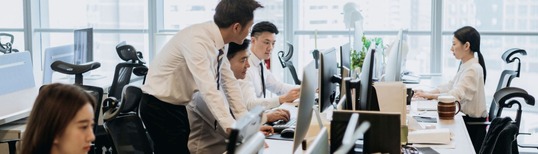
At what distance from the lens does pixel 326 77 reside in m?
3.13

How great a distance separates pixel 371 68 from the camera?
2.89m

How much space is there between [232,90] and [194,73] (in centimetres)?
33

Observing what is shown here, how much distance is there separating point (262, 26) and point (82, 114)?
2675mm

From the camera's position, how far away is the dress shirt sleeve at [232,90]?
3.42m

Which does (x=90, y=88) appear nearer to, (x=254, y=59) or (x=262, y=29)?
(x=254, y=59)

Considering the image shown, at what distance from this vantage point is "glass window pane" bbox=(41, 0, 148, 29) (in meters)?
7.77

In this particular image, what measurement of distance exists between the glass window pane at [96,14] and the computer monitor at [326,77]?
4.68m

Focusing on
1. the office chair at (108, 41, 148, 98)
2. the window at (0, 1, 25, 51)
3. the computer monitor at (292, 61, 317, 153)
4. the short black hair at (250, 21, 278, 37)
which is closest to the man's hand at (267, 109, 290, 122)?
the computer monitor at (292, 61, 317, 153)

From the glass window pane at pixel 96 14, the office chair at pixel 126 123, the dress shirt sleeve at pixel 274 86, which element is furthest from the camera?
the glass window pane at pixel 96 14

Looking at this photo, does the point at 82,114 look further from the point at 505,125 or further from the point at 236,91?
the point at 505,125

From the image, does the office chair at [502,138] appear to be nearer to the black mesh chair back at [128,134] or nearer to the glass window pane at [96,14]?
the black mesh chair back at [128,134]

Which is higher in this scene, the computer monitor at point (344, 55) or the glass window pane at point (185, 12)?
the glass window pane at point (185, 12)

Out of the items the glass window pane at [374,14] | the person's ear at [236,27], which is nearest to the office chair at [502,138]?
the person's ear at [236,27]

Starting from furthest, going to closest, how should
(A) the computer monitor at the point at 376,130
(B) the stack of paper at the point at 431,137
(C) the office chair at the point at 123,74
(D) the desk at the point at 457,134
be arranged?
(C) the office chair at the point at 123,74 → (B) the stack of paper at the point at 431,137 → (D) the desk at the point at 457,134 → (A) the computer monitor at the point at 376,130
